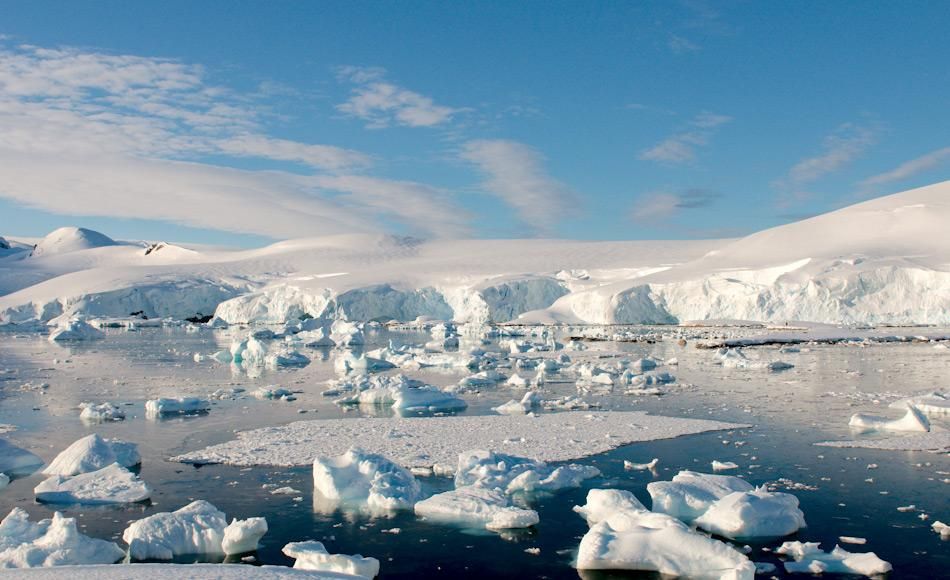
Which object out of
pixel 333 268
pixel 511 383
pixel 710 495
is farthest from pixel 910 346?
pixel 333 268

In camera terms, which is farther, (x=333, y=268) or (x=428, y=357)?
(x=333, y=268)

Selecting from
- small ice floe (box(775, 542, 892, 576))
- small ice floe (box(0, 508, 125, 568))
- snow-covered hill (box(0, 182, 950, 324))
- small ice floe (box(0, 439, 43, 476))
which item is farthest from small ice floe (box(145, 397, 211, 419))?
snow-covered hill (box(0, 182, 950, 324))

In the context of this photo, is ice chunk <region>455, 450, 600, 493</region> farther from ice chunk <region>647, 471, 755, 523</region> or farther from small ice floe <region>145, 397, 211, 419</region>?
small ice floe <region>145, 397, 211, 419</region>

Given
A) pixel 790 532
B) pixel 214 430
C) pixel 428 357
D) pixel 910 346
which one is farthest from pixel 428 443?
pixel 910 346

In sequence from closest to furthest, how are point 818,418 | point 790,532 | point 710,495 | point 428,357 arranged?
point 790,532 < point 710,495 < point 818,418 < point 428,357

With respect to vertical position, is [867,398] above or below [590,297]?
below

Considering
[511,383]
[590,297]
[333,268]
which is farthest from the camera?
[333,268]

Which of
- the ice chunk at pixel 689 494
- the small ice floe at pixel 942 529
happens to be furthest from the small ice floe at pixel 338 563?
the small ice floe at pixel 942 529

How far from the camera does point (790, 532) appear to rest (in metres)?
5.47

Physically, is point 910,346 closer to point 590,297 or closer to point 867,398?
point 867,398

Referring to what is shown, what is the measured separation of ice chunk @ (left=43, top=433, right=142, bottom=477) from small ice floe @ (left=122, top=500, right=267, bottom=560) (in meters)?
2.39

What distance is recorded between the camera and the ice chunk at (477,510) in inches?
223

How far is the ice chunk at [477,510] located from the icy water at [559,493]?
0.43 ft

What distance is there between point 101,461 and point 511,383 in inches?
364
